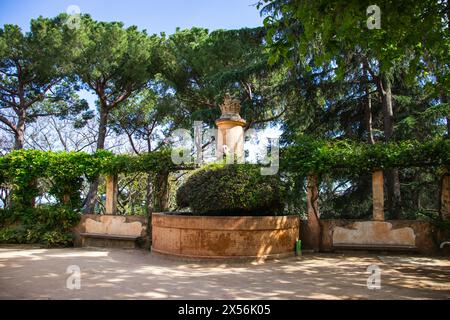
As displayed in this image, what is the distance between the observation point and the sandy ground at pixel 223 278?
440cm

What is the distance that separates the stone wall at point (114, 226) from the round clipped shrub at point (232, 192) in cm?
255

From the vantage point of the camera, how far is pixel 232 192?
730 centimetres

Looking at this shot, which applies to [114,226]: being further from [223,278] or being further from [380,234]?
[380,234]

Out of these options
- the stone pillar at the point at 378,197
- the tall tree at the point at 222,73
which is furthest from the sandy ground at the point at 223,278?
the tall tree at the point at 222,73

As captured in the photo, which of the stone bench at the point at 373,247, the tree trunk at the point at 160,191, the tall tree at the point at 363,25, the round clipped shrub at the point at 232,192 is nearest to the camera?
the tall tree at the point at 363,25

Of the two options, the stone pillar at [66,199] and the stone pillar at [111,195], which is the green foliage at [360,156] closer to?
the stone pillar at [111,195]

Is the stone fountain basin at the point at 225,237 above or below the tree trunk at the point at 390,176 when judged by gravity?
below

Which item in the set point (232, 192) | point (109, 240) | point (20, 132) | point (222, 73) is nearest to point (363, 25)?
point (232, 192)

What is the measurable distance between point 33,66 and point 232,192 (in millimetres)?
13502

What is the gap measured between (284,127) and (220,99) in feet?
9.85

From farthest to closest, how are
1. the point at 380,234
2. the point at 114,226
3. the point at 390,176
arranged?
1. the point at 390,176
2. the point at 114,226
3. the point at 380,234

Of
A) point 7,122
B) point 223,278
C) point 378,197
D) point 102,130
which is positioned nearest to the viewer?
point 223,278

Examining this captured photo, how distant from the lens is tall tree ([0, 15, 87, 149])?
15562 mm

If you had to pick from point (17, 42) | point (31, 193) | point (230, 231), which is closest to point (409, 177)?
point (230, 231)
